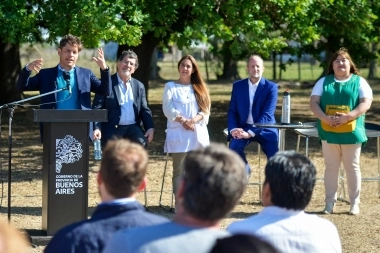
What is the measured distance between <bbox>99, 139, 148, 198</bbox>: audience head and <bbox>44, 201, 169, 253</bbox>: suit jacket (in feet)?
0.23

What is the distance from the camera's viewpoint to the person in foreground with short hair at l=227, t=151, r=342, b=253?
372 cm

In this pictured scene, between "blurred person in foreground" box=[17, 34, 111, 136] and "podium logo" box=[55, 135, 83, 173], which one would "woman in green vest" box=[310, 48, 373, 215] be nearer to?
"blurred person in foreground" box=[17, 34, 111, 136]

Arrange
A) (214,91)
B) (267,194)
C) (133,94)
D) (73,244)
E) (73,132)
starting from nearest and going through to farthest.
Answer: (73,244), (267,194), (73,132), (133,94), (214,91)

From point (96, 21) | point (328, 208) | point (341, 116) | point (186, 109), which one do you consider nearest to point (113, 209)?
point (186, 109)

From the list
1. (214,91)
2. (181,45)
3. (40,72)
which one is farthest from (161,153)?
(214,91)

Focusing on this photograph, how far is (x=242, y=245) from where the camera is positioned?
109 inches

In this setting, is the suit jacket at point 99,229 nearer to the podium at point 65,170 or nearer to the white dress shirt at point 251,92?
the podium at point 65,170

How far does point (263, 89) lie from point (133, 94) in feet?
5.13

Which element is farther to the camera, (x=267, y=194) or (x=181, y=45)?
(x=181, y=45)

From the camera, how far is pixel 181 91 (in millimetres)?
9352

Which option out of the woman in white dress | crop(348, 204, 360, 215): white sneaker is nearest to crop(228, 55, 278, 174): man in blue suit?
the woman in white dress

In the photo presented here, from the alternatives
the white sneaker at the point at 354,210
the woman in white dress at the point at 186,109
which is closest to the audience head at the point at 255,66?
the woman in white dress at the point at 186,109

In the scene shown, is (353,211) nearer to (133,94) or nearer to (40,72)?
(133,94)

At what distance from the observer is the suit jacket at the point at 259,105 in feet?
31.3
